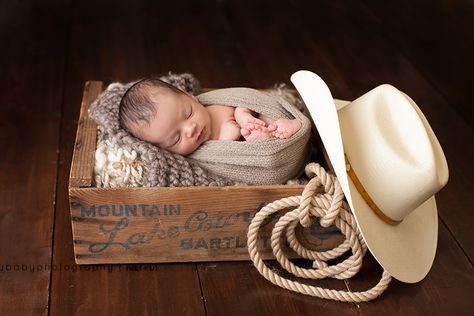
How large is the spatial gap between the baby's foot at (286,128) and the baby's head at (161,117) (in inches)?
5.8

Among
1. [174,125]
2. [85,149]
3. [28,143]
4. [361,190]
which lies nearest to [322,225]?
[361,190]

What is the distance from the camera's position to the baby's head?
4.17 ft

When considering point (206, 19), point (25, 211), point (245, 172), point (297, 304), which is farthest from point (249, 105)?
point (206, 19)

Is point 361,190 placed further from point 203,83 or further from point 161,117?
point 203,83

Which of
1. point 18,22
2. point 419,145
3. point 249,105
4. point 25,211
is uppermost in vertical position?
point 419,145

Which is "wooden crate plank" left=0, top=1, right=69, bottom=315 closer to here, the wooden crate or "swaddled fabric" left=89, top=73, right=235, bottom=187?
the wooden crate

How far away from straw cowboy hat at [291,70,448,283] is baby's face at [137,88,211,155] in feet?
0.74

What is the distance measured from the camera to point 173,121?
4.20 feet

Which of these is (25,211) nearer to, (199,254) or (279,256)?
(199,254)

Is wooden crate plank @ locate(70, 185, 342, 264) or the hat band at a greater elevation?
the hat band

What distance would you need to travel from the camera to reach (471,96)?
201cm

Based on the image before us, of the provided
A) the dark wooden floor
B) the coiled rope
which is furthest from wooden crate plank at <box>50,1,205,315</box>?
the coiled rope

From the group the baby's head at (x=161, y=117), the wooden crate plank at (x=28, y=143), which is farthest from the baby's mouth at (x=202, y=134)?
the wooden crate plank at (x=28, y=143)

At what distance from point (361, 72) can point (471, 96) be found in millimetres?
338
